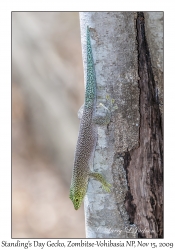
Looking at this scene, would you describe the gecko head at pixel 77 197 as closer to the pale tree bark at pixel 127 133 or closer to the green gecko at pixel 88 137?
the green gecko at pixel 88 137

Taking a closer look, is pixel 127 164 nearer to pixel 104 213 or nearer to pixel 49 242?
pixel 104 213

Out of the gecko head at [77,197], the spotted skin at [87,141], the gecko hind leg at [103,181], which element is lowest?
the gecko head at [77,197]

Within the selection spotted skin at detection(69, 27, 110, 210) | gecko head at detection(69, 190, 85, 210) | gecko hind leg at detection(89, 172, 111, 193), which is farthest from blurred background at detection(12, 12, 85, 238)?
gecko hind leg at detection(89, 172, 111, 193)

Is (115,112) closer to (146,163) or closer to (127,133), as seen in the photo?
(127,133)

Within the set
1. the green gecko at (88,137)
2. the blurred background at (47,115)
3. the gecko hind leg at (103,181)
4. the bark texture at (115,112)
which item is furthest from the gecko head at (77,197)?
the blurred background at (47,115)

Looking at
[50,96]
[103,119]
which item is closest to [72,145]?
[50,96]

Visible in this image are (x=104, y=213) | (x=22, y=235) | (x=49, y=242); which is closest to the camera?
(x=104, y=213)
